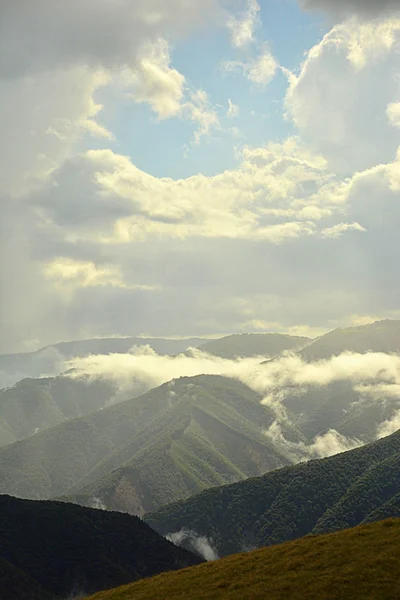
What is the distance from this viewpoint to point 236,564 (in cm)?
8525

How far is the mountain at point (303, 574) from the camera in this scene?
210 feet

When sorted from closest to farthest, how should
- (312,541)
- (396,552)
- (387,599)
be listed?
1. (387,599)
2. (396,552)
3. (312,541)

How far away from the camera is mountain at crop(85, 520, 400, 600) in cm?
6412

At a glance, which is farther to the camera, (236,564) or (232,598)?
(236,564)

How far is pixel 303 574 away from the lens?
70750mm

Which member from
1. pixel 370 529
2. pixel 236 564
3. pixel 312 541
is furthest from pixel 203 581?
pixel 370 529

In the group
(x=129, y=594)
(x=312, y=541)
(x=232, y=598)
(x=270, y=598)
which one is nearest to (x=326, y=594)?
(x=270, y=598)

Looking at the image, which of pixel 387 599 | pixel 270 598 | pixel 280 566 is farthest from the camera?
pixel 280 566

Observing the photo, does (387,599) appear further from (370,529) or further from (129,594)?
(129,594)

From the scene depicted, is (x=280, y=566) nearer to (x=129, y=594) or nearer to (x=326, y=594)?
(x=326, y=594)

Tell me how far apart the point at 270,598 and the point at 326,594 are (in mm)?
6447

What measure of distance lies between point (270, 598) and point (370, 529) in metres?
26.7

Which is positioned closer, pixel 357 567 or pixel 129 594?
pixel 357 567

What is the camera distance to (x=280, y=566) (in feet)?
253
